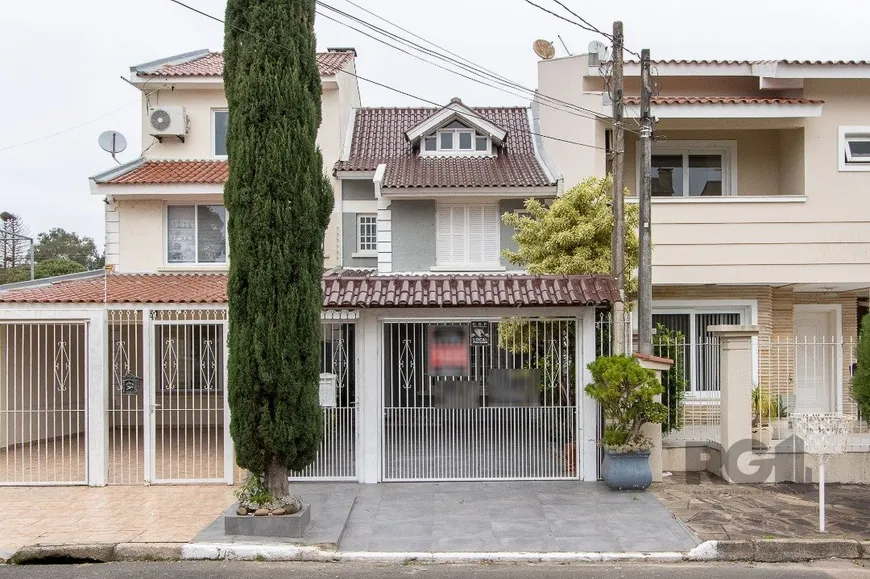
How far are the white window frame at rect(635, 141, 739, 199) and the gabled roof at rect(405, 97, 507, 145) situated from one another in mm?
3893

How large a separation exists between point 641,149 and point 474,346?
3.70 m

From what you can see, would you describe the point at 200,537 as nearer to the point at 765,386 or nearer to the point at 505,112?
the point at 765,386

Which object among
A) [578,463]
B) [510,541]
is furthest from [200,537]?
[578,463]

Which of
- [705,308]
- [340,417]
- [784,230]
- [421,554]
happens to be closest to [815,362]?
[705,308]

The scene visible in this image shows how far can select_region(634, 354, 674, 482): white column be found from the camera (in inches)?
399

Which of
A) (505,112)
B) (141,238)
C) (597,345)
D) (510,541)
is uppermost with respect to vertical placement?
(505,112)

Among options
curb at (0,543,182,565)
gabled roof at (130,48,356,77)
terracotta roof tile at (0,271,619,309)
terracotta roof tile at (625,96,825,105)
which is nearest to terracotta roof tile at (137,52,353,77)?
gabled roof at (130,48,356,77)

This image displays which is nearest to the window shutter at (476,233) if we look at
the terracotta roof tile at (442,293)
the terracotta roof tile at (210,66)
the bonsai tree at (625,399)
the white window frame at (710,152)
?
the white window frame at (710,152)

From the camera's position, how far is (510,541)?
8062mm

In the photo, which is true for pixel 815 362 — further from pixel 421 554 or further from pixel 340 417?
pixel 421 554

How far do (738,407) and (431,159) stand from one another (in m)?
9.81

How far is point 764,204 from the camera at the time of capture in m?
14.2

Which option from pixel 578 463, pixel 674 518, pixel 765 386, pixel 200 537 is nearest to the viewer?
pixel 200 537

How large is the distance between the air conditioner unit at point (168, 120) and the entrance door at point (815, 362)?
542 inches
